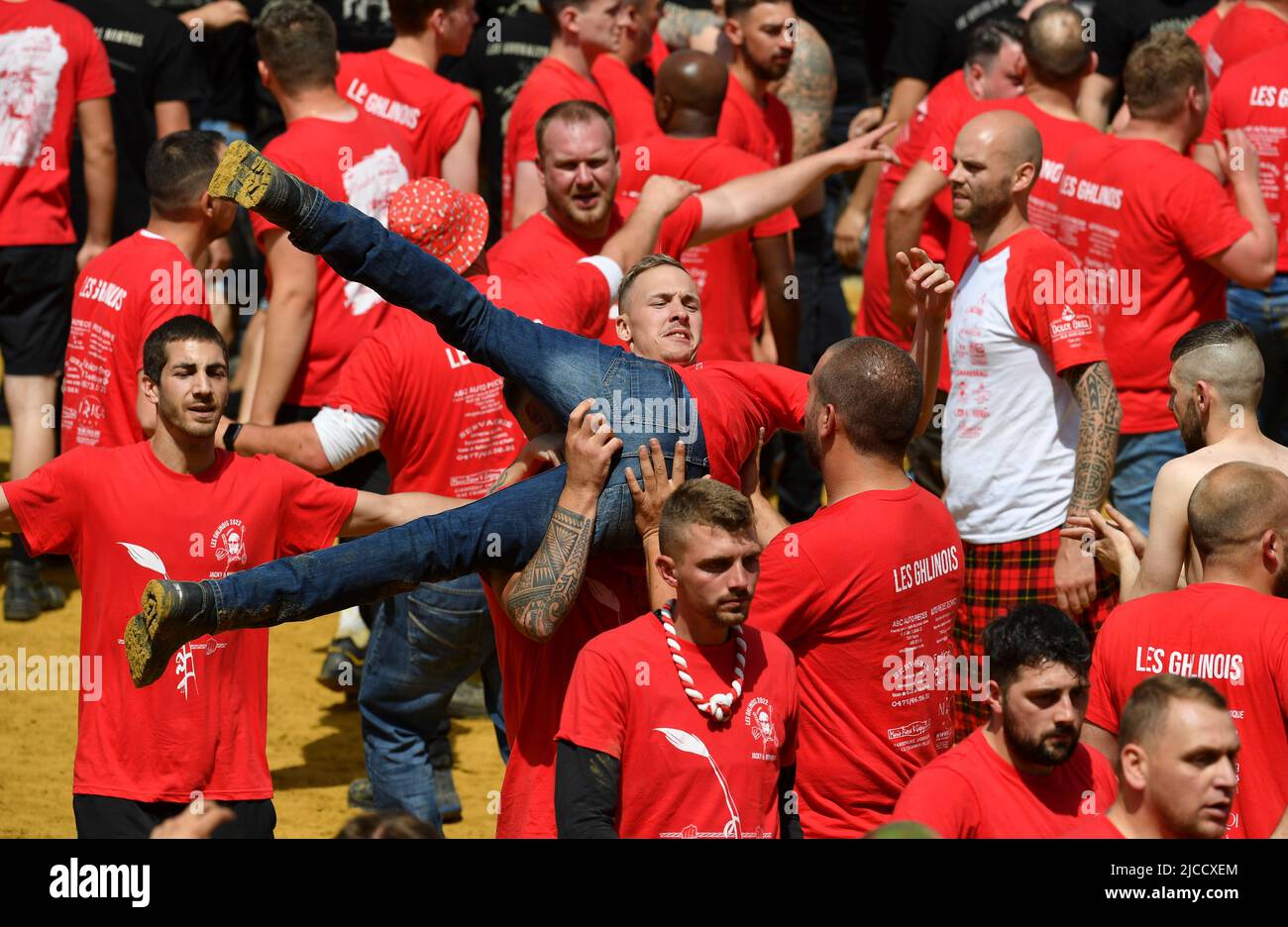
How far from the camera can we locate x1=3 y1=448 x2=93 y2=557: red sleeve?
5.42m

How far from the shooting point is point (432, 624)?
6801 mm

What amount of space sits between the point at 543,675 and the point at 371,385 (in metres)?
1.76

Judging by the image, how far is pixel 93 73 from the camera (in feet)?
29.3

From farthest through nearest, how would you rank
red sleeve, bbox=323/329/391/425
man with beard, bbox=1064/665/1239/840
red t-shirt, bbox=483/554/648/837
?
red sleeve, bbox=323/329/391/425 < red t-shirt, bbox=483/554/648/837 < man with beard, bbox=1064/665/1239/840

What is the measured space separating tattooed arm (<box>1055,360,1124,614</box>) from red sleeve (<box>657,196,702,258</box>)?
1.71m

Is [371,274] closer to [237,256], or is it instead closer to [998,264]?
[998,264]

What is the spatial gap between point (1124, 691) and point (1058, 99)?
14.2 feet

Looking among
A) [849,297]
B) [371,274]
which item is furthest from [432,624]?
[849,297]

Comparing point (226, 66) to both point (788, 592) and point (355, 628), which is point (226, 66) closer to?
point (355, 628)

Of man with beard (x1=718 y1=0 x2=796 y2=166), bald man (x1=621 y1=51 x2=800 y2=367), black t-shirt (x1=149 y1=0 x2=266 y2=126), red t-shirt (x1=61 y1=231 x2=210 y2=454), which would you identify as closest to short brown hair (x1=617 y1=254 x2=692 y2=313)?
red t-shirt (x1=61 y1=231 x2=210 y2=454)

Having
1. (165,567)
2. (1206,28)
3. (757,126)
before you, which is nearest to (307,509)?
(165,567)

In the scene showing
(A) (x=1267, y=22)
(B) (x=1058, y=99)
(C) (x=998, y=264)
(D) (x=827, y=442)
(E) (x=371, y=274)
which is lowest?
(D) (x=827, y=442)

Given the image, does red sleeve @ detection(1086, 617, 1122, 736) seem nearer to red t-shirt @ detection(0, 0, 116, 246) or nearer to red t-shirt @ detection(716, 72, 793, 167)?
red t-shirt @ detection(716, 72, 793, 167)

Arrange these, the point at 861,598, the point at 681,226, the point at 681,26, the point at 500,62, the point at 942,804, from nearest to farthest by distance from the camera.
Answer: the point at 942,804 < the point at 861,598 < the point at 681,226 < the point at 500,62 < the point at 681,26
